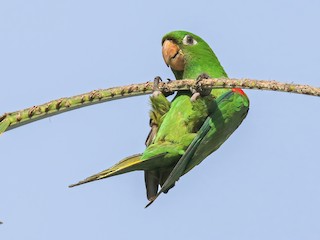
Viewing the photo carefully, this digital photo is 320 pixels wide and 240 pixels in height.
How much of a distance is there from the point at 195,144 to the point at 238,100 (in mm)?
613

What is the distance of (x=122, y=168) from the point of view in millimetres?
5746

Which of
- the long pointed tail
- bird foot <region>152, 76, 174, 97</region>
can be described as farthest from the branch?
the long pointed tail

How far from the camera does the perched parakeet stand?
5.99m

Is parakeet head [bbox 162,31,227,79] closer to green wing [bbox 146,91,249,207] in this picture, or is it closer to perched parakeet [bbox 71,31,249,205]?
perched parakeet [bbox 71,31,249,205]

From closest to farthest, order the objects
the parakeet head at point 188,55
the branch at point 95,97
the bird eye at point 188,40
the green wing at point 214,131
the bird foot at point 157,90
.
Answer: the branch at point 95,97 < the bird foot at point 157,90 < the green wing at point 214,131 < the parakeet head at point 188,55 < the bird eye at point 188,40

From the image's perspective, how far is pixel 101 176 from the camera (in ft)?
18.5

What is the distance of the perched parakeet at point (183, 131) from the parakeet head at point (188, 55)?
40cm

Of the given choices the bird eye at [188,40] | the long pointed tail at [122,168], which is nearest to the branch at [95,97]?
the long pointed tail at [122,168]

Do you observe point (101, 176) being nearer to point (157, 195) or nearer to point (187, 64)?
point (157, 195)

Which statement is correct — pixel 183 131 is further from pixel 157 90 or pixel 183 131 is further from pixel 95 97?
pixel 95 97

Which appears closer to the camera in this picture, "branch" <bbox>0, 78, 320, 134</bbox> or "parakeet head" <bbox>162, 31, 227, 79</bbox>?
"branch" <bbox>0, 78, 320, 134</bbox>

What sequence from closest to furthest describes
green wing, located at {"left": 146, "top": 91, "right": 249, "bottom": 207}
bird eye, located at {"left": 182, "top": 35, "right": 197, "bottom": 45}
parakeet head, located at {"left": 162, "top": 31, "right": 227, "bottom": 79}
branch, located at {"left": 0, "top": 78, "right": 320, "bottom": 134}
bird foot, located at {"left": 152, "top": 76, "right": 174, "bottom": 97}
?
branch, located at {"left": 0, "top": 78, "right": 320, "bottom": 134}, bird foot, located at {"left": 152, "top": 76, "right": 174, "bottom": 97}, green wing, located at {"left": 146, "top": 91, "right": 249, "bottom": 207}, parakeet head, located at {"left": 162, "top": 31, "right": 227, "bottom": 79}, bird eye, located at {"left": 182, "top": 35, "right": 197, "bottom": 45}

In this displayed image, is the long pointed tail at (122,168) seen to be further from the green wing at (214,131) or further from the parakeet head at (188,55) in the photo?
the parakeet head at (188,55)

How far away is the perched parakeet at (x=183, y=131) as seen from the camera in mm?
5992
